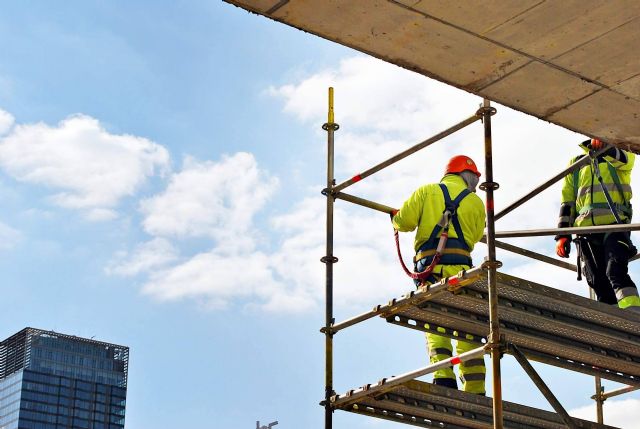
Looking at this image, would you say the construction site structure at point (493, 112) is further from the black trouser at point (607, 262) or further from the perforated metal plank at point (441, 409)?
the black trouser at point (607, 262)

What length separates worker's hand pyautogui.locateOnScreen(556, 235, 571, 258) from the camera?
1049cm

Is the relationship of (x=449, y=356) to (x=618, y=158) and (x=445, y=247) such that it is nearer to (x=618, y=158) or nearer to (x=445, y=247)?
(x=445, y=247)

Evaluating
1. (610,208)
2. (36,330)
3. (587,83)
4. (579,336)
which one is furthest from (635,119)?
(36,330)

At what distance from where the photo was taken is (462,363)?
377 inches

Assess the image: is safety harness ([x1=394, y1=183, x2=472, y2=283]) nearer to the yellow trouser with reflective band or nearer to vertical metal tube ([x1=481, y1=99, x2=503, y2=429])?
Answer: the yellow trouser with reflective band

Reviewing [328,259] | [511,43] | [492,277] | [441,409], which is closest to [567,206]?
[328,259]

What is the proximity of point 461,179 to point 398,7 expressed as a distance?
483 centimetres

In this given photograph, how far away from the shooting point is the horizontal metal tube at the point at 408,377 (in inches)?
317

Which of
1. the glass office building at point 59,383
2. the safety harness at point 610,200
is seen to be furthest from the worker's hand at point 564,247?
the glass office building at point 59,383

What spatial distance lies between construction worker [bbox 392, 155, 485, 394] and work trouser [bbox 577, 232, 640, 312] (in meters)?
1.01

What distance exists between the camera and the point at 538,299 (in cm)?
852

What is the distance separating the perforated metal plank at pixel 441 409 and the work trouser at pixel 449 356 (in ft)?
1.67

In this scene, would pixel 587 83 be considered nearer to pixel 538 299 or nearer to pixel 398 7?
pixel 398 7

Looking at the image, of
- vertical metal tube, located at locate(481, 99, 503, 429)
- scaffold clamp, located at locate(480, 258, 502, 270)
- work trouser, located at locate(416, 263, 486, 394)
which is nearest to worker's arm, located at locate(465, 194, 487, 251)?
work trouser, located at locate(416, 263, 486, 394)
